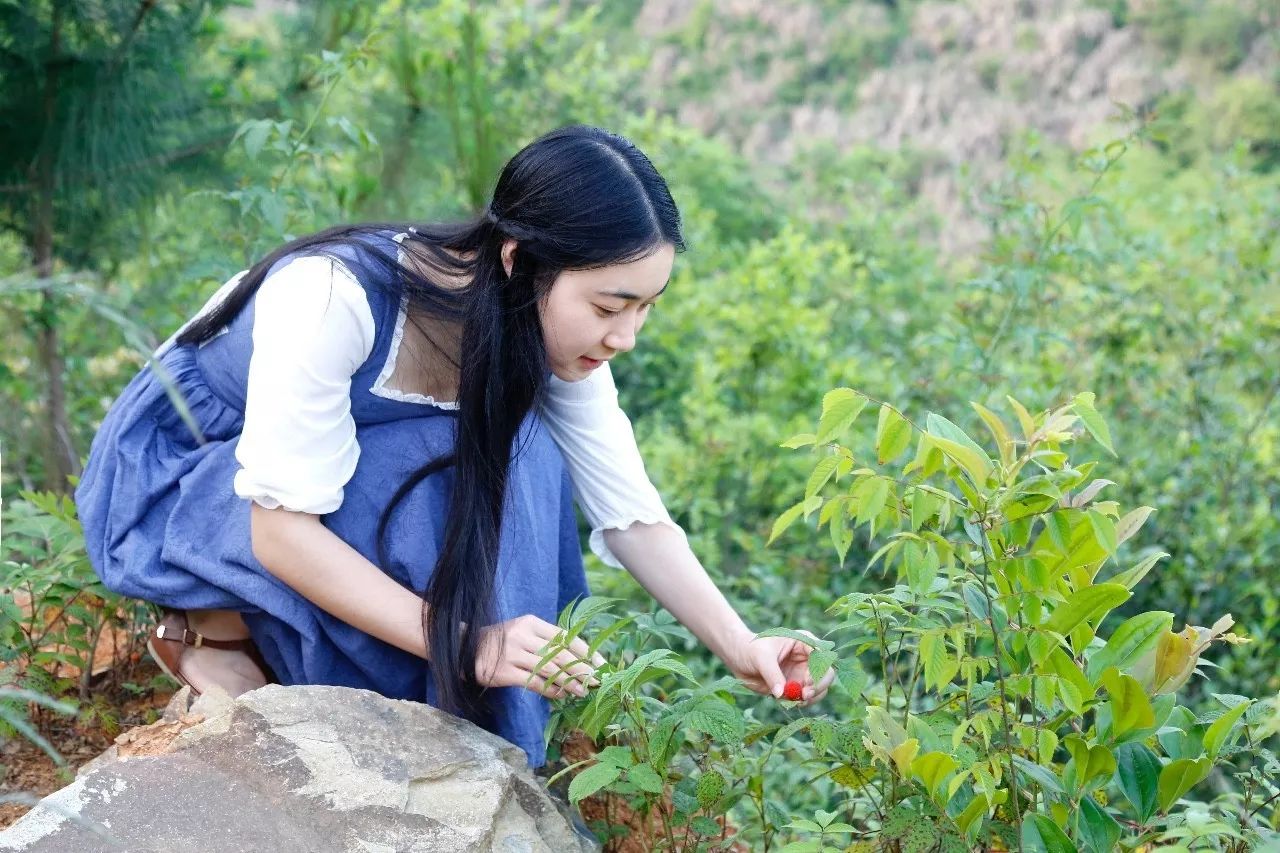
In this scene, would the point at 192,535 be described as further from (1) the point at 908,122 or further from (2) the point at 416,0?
(1) the point at 908,122

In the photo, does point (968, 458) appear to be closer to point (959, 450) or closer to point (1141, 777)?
point (959, 450)

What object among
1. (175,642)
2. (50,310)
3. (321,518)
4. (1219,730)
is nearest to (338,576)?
(321,518)

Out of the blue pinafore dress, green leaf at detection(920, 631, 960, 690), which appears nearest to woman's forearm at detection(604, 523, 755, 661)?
the blue pinafore dress

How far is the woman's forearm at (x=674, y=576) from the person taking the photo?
68.6 inches

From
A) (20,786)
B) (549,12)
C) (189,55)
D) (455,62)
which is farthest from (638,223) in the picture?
(549,12)

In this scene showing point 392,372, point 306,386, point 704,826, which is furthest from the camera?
point 392,372

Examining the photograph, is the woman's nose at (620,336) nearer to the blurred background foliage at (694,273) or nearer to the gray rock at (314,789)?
the gray rock at (314,789)

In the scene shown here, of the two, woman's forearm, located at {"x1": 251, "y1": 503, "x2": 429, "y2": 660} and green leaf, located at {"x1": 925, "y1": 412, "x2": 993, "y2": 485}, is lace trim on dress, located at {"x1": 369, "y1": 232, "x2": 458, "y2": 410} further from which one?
green leaf, located at {"x1": 925, "y1": 412, "x2": 993, "y2": 485}

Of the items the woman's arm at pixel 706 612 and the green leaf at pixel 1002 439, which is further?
the woman's arm at pixel 706 612

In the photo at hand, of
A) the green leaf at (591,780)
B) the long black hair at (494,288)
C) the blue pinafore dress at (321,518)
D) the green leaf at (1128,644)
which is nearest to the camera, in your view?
the green leaf at (1128,644)

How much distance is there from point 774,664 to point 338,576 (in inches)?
20.7

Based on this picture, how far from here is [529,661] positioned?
149 cm

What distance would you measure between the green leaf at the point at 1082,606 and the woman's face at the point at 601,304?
1.94 feet

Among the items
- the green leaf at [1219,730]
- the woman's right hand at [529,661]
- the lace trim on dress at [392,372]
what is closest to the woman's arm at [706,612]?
the woman's right hand at [529,661]
